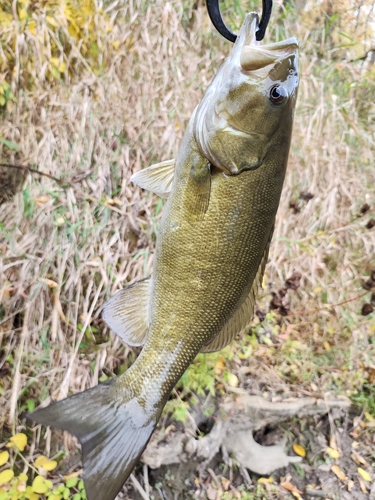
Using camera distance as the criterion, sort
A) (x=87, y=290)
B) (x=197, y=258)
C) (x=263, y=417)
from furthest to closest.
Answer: (x=263, y=417), (x=87, y=290), (x=197, y=258)

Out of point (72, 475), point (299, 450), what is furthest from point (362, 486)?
point (72, 475)

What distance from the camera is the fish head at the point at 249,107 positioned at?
976mm

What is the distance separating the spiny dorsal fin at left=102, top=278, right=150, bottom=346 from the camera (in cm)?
116

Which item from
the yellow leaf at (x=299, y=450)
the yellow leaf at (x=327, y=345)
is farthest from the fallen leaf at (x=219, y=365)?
the yellow leaf at (x=327, y=345)

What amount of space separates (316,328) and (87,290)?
1.78 m

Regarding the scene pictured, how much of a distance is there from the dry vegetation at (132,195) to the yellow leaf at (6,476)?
150 millimetres

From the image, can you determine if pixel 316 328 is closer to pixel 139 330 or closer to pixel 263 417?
pixel 263 417

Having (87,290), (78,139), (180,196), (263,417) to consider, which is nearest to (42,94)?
(78,139)

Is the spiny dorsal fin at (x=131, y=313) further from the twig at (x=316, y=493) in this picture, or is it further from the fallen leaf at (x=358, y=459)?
the fallen leaf at (x=358, y=459)

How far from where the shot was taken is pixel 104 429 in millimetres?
1055

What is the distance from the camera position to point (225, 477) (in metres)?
2.32

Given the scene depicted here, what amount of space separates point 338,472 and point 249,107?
2.56 m

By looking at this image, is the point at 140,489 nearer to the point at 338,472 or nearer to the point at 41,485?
the point at 41,485

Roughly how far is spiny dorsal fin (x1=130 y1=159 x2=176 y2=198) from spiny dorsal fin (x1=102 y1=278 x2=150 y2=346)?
0.96 ft
